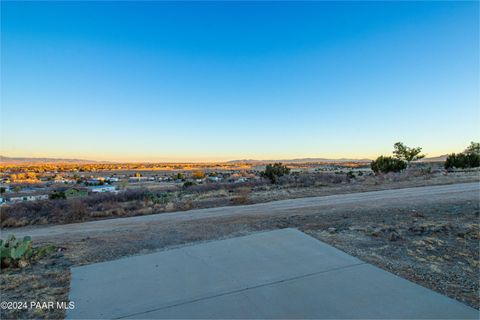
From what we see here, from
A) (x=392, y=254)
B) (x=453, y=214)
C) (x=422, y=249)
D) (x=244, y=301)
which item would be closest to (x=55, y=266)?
(x=244, y=301)

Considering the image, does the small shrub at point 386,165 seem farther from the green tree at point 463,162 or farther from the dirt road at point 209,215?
the dirt road at point 209,215

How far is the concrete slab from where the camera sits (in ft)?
12.2

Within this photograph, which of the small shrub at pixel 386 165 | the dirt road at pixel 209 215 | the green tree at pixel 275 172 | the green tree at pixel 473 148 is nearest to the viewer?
the dirt road at pixel 209 215

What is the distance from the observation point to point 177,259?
5898mm

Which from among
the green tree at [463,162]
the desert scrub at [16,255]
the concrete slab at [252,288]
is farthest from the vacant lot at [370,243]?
the green tree at [463,162]

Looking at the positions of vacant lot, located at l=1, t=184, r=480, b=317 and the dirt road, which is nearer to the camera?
vacant lot, located at l=1, t=184, r=480, b=317

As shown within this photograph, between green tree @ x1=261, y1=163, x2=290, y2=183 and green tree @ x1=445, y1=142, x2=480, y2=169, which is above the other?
green tree @ x1=445, y1=142, x2=480, y2=169

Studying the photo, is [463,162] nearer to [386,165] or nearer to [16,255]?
[386,165]

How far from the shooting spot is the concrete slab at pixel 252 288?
12.2 feet

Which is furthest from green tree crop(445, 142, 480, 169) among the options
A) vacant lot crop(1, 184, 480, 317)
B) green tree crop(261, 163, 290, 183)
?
vacant lot crop(1, 184, 480, 317)

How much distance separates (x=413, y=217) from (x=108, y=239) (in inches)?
400

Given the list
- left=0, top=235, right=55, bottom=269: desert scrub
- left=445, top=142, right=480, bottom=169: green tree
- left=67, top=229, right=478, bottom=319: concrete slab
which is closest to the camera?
left=67, top=229, right=478, bottom=319: concrete slab

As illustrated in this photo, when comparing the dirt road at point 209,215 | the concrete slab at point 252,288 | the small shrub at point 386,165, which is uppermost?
the small shrub at point 386,165

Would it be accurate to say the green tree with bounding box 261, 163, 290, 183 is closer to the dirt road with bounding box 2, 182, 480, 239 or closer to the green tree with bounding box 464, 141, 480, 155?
the dirt road with bounding box 2, 182, 480, 239
